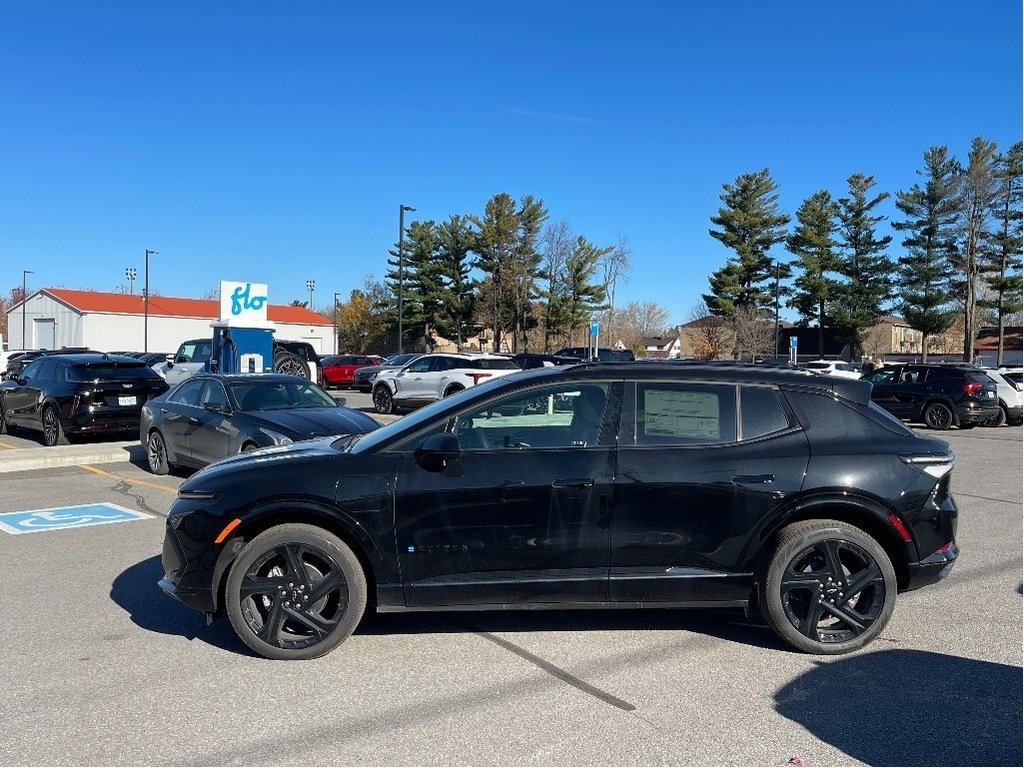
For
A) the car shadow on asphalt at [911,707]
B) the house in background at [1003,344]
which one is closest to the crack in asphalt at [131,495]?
the car shadow on asphalt at [911,707]

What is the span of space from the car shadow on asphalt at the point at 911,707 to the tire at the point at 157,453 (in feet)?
30.1

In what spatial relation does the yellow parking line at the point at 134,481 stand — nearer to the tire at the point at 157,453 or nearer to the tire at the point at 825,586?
the tire at the point at 157,453

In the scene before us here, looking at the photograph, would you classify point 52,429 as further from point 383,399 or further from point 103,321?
point 103,321

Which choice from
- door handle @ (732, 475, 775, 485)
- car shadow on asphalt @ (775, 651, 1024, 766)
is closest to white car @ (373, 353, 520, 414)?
door handle @ (732, 475, 775, 485)

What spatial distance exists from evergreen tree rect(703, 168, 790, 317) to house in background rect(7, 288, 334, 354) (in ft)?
108

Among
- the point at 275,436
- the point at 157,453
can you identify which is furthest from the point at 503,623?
the point at 157,453

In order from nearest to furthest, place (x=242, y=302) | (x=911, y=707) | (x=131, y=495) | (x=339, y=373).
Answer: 1. (x=911, y=707)
2. (x=131, y=495)
3. (x=242, y=302)
4. (x=339, y=373)

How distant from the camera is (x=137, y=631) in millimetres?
4973

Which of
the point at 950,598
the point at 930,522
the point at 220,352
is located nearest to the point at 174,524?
the point at 930,522

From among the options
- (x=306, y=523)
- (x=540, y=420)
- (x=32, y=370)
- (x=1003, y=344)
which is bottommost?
(x=306, y=523)

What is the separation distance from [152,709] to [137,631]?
1209mm

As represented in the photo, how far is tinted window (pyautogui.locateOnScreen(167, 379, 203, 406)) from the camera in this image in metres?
11.0

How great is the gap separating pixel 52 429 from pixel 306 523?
11433 millimetres

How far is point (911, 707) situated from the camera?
3.95m
